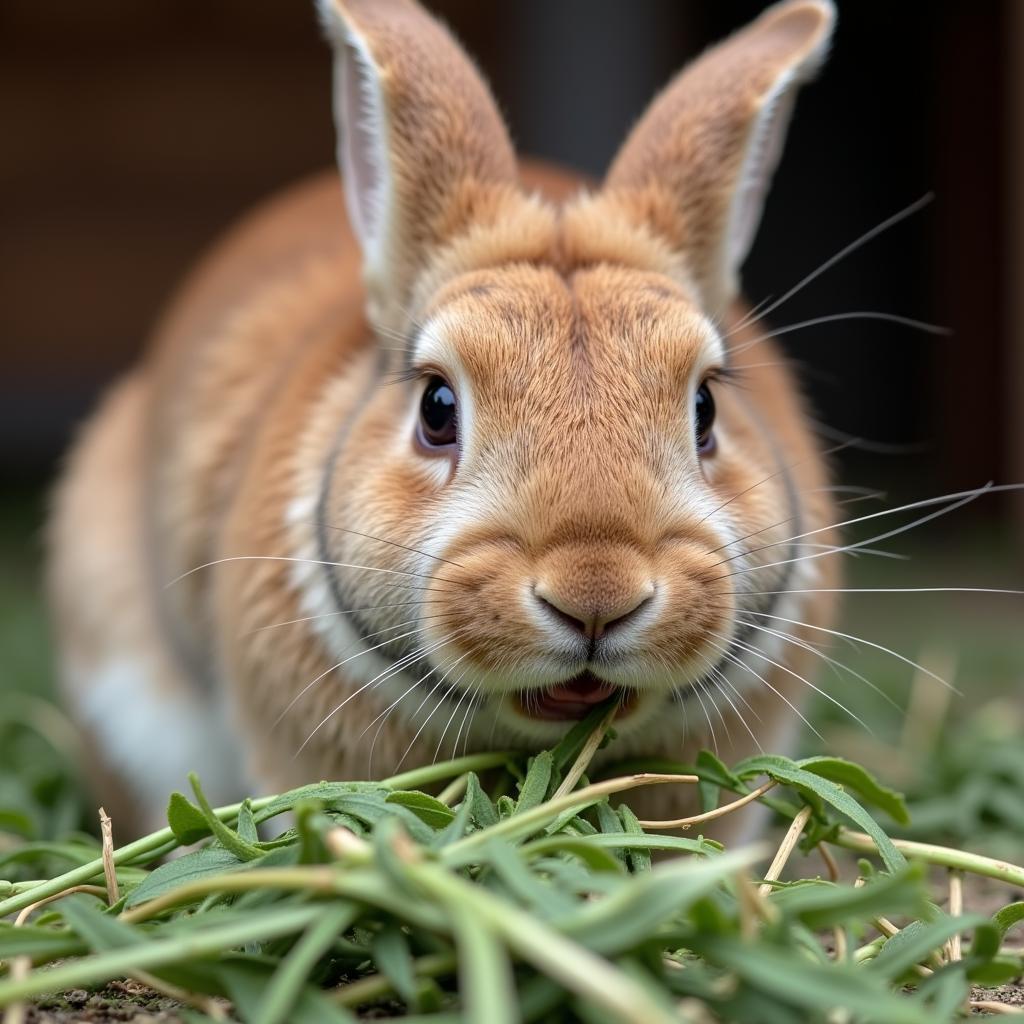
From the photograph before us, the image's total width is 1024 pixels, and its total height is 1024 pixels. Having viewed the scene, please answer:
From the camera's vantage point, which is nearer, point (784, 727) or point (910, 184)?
point (784, 727)

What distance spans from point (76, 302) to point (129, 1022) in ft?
31.2

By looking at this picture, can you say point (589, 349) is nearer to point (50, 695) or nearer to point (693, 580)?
point (693, 580)

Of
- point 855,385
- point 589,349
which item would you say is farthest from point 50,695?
point 855,385

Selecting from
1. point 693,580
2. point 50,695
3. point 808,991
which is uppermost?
point 693,580

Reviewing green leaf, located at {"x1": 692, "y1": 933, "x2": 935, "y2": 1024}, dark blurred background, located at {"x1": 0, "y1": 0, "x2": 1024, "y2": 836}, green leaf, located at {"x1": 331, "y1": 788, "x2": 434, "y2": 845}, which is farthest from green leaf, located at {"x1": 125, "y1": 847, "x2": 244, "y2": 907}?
dark blurred background, located at {"x1": 0, "y1": 0, "x2": 1024, "y2": 836}

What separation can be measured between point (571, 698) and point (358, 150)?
152 cm

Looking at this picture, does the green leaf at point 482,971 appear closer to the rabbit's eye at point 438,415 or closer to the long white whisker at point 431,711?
the long white whisker at point 431,711

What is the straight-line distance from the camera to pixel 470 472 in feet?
8.86

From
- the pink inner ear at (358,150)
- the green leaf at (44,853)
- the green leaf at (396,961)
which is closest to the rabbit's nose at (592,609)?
the green leaf at (396,961)

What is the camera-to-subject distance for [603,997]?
5.11 ft

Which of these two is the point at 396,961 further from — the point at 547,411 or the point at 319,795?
the point at 547,411

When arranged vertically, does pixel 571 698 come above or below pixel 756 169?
below

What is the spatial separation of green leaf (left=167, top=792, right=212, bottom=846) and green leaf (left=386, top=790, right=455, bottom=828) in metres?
0.31

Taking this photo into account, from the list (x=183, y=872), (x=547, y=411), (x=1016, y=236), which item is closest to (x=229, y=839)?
(x=183, y=872)
